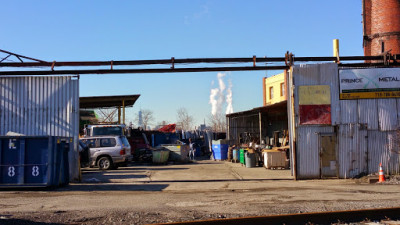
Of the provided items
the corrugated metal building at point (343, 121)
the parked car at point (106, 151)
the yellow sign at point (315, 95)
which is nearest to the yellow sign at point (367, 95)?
the corrugated metal building at point (343, 121)

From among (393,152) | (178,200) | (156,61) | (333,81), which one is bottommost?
(178,200)

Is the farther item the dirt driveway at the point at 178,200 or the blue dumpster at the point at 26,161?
the blue dumpster at the point at 26,161

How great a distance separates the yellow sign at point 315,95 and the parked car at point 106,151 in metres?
10.0

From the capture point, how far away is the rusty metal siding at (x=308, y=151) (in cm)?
1642

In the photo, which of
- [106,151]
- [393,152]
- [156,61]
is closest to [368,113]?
[393,152]

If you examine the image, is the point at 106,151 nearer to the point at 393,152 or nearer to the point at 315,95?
the point at 315,95

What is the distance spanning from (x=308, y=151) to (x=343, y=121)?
6.58ft

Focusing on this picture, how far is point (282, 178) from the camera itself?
1692 centimetres

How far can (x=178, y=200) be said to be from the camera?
11.0 m

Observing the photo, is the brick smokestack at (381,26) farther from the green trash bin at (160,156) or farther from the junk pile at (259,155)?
the green trash bin at (160,156)

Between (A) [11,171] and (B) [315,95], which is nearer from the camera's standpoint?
(A) [11,171]

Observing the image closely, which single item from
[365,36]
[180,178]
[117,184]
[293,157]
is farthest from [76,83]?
[365,36]

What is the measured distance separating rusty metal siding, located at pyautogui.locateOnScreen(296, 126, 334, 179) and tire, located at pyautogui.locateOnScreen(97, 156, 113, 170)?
10105mm

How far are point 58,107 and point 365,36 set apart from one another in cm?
2457
